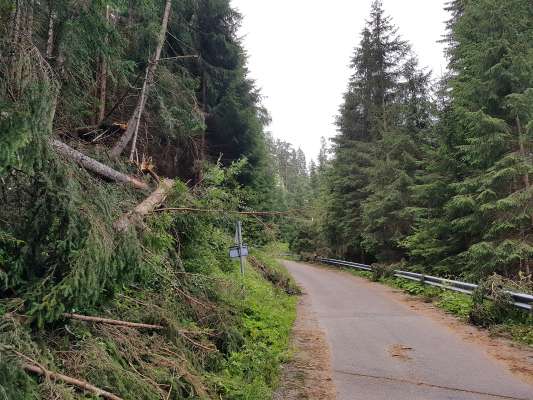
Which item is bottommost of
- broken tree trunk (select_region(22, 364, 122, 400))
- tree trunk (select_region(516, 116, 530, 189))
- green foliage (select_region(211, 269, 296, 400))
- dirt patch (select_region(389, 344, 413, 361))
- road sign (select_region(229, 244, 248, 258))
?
dirt patch (select_region(389, 344, 413, 361))

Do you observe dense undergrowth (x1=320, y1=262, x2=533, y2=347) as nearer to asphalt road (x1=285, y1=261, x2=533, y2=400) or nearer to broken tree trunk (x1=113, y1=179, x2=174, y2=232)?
asphalt road (x1=285, y1=261, x2=533, y2=400)

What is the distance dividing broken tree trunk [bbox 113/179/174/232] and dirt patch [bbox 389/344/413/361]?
4774 mm

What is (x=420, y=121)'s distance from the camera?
69.9 ft

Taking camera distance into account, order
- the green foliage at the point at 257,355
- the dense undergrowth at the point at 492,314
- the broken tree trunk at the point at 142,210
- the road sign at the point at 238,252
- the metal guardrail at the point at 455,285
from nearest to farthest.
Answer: the broken tree trunk at the point at 142,210
the green foliage at the point at 257,355
the dense undergrowth at the point at 492,314
the metal guardrail at the point at 455,285
the road sign at the point at 238,252

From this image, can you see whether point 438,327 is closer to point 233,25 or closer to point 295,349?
point 295,349

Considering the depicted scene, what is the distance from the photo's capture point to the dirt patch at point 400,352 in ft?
21.7

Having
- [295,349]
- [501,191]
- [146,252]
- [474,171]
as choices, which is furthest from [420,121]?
[146,252]

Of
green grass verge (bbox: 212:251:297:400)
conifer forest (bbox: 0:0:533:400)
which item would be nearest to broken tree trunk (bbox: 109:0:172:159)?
conifer forest (bbox: 0:0:533:400)

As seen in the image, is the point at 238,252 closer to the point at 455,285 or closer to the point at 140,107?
the point at 140,107

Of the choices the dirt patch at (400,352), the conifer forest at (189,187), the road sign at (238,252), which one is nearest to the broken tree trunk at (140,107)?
the conifer forest at (189,187)

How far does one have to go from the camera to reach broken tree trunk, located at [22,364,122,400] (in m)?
3.15

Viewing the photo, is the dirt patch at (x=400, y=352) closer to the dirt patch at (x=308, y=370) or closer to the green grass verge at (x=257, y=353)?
the dirt patch at (x=308, y=370)

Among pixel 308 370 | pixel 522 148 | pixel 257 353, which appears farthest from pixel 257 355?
pixel 522 148

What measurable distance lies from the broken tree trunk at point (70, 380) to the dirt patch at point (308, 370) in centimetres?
238
